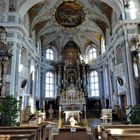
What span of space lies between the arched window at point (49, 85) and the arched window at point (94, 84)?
15.9 feet

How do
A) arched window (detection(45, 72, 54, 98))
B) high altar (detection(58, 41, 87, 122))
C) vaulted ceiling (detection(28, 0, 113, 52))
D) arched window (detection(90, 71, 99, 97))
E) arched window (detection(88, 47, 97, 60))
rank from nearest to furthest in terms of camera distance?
vaulted ceiling (detection(28, 0, 113, 52)), high altar (detection(58, 41, 87, 122)), arched window (detection(45, 72, 54, 98)), arched window (detection(90, 71, 99, 97)), arched window (detection(88, 47, 97, 60))

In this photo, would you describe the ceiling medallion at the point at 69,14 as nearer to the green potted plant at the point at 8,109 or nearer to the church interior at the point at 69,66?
the church interior at the point at 69,66

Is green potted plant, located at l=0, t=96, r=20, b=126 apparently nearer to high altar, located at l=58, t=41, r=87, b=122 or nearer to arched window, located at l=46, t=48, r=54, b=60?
high altar, located at l=58, t=41, r=87, b=122

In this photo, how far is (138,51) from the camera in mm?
12625

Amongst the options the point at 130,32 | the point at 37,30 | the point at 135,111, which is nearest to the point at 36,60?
the point at 37,30

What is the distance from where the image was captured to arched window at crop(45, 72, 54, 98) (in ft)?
75.6

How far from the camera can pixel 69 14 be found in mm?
20703

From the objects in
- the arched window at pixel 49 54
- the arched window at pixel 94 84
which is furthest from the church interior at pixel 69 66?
the arched window at pixel 49 54

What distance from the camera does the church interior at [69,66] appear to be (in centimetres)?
1233

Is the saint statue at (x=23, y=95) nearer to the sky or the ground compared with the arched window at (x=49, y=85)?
nearer to the ground

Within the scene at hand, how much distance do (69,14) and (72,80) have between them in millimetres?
7584

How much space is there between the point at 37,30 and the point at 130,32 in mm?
10271

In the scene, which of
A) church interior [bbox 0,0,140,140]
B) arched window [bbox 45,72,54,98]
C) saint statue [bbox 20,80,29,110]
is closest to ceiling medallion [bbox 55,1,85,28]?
church interior [bbox 0,0,140,140]

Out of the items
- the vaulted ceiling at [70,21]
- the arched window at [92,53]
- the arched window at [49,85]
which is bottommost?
the arched window at [49,85]
